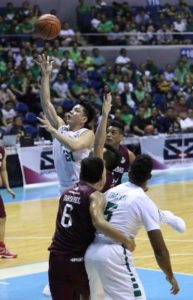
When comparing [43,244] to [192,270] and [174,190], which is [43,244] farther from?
[174,190]

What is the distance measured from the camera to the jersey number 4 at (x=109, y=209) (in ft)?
17.8

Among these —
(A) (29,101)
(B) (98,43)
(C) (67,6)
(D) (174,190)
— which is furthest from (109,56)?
(D) (174,190)

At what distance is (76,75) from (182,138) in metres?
3.96

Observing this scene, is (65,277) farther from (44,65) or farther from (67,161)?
(44,65)

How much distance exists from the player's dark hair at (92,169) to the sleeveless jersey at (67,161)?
1780 millimetres

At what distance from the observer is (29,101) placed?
20547 mm

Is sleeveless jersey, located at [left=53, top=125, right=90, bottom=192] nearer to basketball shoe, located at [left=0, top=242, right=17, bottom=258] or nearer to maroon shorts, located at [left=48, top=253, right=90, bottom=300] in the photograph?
maroon shorts, located at [left=48, top=253, right=90, bottom=300]

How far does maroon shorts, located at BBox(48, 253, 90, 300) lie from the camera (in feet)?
18.0

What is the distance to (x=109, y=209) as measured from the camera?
17.8ft

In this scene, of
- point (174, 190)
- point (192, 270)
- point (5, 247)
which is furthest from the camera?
point (174, 190)

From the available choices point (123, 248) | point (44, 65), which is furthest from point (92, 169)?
point (44, 65)

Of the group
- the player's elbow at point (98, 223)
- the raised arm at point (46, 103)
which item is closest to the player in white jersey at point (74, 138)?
the raised arm at point (46, 103)

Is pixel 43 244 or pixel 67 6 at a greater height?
pixel 67 6

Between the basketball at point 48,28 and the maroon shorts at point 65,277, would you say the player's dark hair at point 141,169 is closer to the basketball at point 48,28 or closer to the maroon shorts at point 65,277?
the maroon shorts at point 65,277
